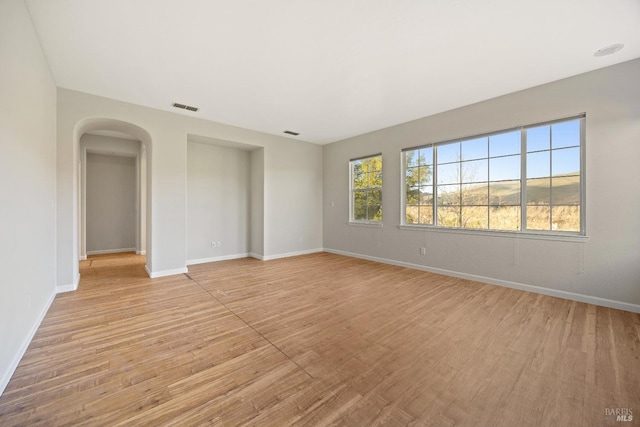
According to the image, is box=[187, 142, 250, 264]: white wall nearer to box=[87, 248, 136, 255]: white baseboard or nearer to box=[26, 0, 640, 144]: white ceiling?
box=[26, 0, 640, 144]: white ceiling

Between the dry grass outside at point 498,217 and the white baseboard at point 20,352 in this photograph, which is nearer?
the white baseboard at point 20,352

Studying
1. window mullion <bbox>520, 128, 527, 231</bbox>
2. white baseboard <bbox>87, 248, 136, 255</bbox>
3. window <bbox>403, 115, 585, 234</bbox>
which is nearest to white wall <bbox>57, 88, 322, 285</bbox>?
window <bbox>403, 115, 585, 234</bbox>

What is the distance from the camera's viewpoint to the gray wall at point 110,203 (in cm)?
633

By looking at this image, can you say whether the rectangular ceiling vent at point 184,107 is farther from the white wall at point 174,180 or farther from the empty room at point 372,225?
the white wall at point 174,180

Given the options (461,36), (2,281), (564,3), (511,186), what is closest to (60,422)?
(2,281)

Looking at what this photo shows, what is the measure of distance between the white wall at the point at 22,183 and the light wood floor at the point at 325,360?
30 cm

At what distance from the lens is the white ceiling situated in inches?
85.6

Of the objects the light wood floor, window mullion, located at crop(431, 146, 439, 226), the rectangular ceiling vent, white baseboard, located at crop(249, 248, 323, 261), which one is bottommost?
the light wood floor

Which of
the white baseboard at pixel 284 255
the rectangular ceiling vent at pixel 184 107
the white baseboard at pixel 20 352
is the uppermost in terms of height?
the rectangular ceiling vent at pixel 184 107

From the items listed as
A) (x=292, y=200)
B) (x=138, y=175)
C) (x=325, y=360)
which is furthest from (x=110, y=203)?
(x=325, y=360)

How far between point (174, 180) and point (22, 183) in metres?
2.44

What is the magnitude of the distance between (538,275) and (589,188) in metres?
1.27

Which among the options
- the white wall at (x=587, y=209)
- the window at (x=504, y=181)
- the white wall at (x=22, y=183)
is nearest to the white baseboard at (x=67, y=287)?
the white wall at (x=22, y=183)

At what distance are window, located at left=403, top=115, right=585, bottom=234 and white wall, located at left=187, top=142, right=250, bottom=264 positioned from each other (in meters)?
3.76
